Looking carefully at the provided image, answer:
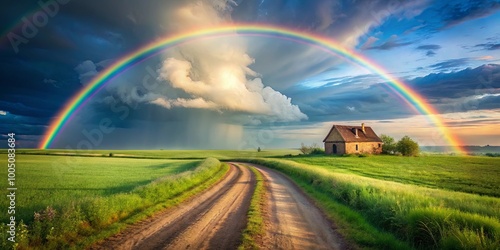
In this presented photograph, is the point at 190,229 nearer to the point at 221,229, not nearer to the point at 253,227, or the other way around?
the point at 221,229

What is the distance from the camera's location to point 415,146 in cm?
7794

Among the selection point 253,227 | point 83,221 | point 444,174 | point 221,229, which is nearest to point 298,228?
point 253,227

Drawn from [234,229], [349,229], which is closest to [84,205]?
[234,229]

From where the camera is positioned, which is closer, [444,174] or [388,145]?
[444,174]

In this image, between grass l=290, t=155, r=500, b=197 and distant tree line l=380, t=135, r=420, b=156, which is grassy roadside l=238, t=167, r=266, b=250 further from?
distant tree line l=380, t=135, r=420, b=156

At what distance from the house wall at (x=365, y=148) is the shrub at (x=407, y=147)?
624 cm

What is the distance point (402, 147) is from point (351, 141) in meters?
14.6

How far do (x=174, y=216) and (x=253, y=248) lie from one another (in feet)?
19.4

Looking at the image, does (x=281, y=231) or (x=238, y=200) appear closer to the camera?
(x=281, y=231)

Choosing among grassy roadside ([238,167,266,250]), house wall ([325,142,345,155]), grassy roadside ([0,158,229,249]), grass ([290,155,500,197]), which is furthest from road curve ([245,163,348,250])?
house wall ([325,142,345,155])

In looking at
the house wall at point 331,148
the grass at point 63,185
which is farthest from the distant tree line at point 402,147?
the grass at point 63,185

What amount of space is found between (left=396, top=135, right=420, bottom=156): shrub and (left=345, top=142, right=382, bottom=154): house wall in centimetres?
624

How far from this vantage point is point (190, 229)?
35.7 ft

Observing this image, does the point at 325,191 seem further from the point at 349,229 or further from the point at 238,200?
the point at 349,229
